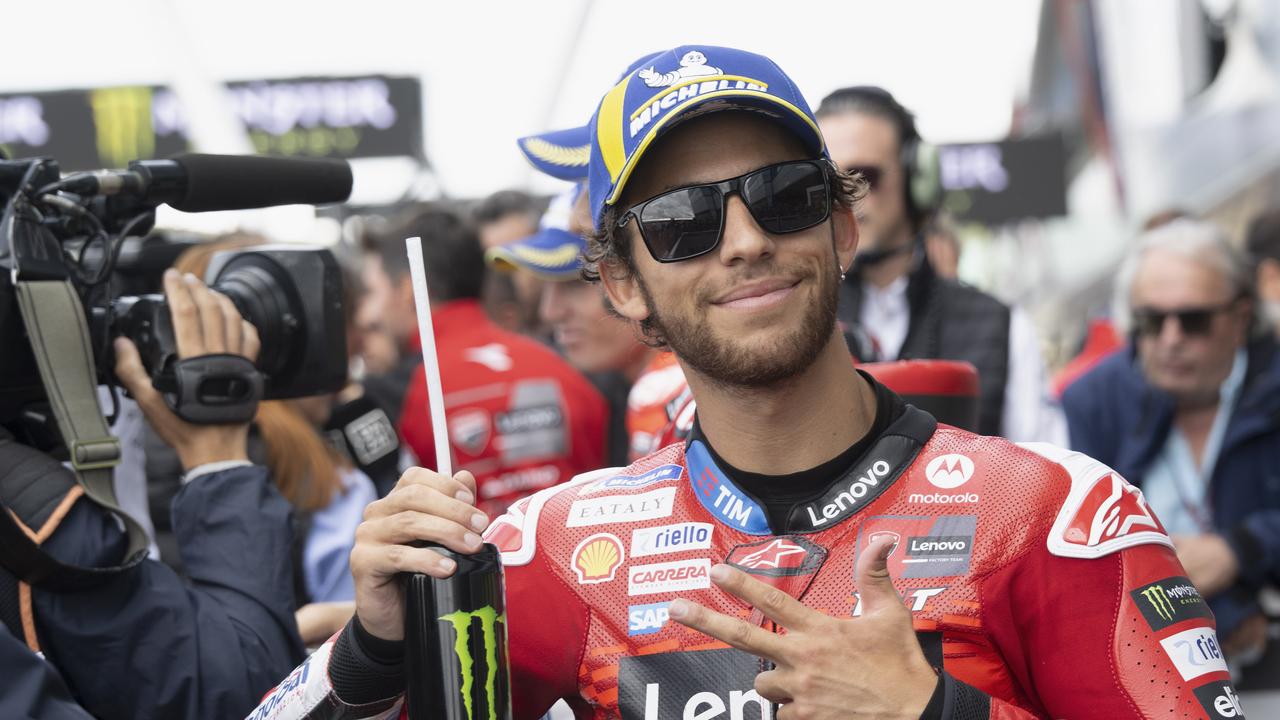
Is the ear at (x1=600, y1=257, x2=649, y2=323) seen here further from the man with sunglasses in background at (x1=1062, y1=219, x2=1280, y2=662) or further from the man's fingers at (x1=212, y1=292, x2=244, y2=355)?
the man with sunglasses in background at (x1=1062, y1=219, x2=1280, y2=662)

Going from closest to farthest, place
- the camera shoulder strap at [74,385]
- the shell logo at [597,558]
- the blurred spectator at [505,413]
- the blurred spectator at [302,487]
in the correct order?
the shell logo at [597,558]
the camera shoulder strap at [74,385]
the blurred spectator at [302,487]
the blurred spectator at [505,413]

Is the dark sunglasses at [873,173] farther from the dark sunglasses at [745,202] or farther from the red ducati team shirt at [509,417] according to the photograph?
the dark sunglasses at [745,202]

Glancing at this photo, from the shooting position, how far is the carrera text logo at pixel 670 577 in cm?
205

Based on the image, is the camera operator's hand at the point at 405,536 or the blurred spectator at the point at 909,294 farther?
the blurred spectator at the point at 909,294

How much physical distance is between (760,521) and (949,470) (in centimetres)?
27

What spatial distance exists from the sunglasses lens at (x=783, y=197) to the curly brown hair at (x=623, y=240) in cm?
9

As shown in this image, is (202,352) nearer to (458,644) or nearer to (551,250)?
(458,644)

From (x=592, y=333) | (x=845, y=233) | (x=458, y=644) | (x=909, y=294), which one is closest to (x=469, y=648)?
(x=458, y=644)

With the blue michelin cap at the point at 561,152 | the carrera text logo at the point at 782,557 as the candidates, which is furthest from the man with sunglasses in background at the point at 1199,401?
the carrera text logo at the point at 782,557

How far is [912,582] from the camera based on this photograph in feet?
6.36

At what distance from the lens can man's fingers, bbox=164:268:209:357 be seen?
2578 mm

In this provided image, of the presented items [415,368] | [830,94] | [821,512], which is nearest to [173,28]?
[415,368]

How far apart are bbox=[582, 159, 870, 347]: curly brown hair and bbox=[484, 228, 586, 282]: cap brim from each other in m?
1.36

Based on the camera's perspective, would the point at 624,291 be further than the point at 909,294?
No
